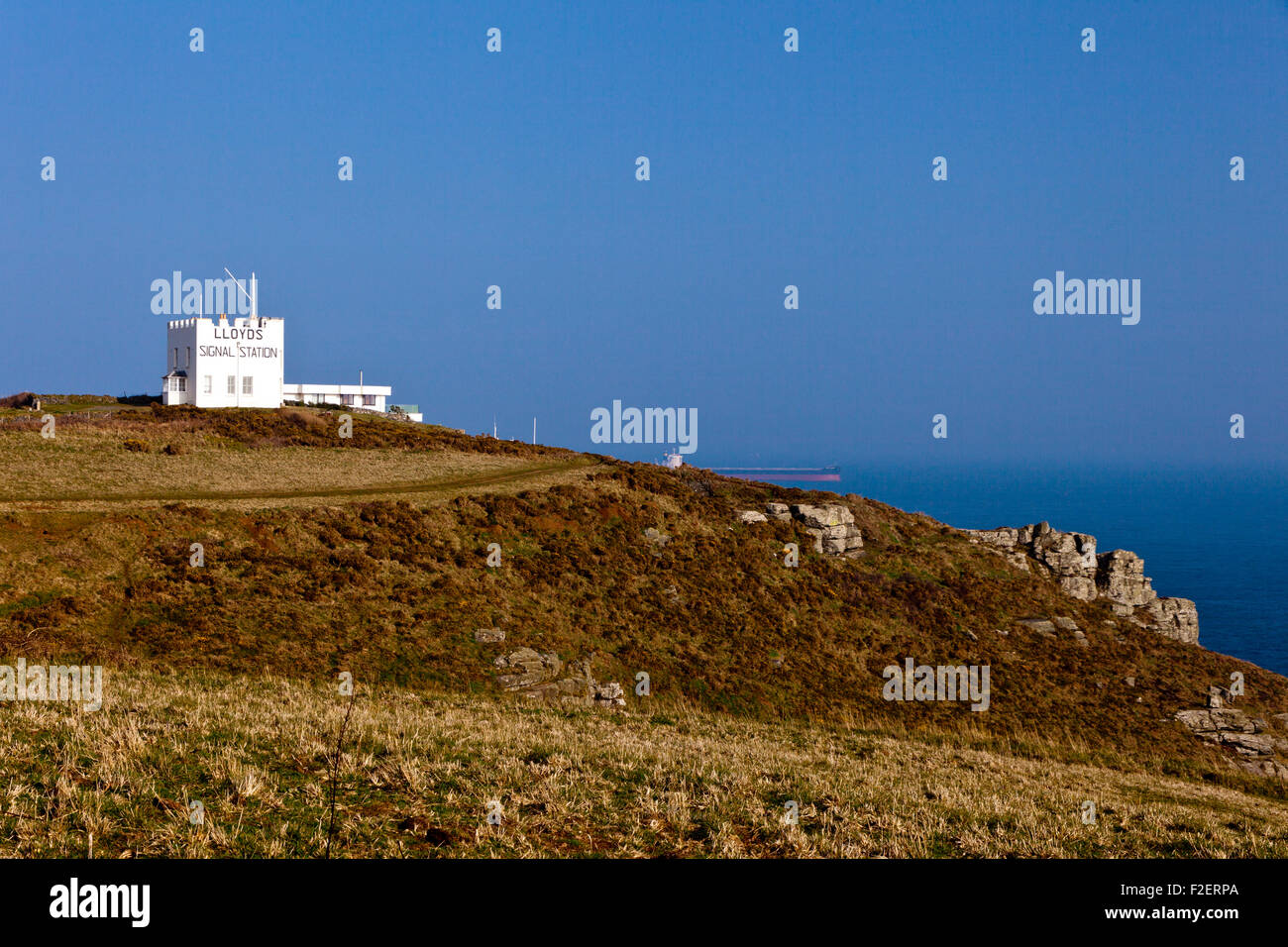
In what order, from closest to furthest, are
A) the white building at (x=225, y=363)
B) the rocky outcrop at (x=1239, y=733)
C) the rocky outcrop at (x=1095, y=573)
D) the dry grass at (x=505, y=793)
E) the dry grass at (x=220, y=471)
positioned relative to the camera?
the dry grass at (x=505, y=793), the rocky outcrop at (x=1239, y=733), the dry grass at (x=220, y=471), the rocky outcrop at (x=1095, y=573), the white building at (x=225, y=363)

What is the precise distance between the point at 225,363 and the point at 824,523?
168ft

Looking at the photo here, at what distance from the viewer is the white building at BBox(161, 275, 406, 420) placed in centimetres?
7638

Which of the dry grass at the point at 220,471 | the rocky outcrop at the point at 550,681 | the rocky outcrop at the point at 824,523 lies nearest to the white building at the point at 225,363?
the dry grass at the point at 220,471

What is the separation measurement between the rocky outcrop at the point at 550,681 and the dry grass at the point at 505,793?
923cm

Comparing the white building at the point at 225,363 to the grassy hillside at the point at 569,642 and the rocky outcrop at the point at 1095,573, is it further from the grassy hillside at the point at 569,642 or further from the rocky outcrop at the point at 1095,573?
the rocky outcrop at the point at 1095,573

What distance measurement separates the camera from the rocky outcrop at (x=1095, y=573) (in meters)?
56.8

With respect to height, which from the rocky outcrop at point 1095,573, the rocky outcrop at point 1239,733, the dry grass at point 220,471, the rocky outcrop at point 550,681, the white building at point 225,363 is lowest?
the rocky outcrop at point 1239,733

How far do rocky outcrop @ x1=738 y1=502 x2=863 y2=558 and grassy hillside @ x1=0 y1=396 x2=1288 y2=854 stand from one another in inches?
49.4

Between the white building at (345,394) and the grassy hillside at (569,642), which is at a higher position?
the white building at (345,394)

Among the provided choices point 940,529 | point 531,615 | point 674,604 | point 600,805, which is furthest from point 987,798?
point 940,529

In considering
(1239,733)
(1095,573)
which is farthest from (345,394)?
(1239,733)

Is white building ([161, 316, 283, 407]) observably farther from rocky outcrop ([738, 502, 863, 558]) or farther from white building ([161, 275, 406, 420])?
Result: rocky outcrop ([738, 502, 863, 558])
